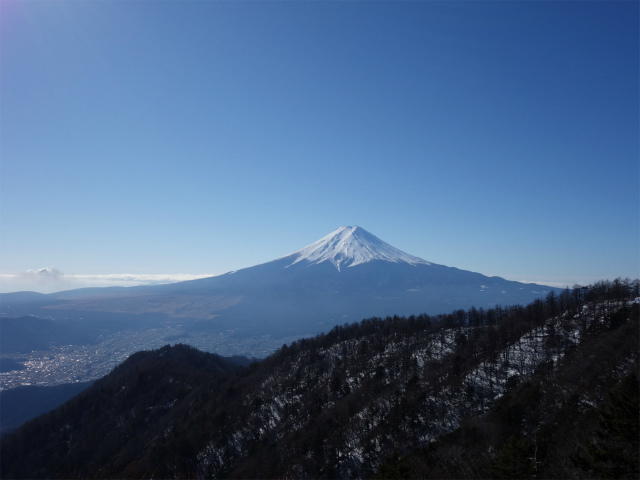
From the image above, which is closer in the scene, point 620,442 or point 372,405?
point 620,442

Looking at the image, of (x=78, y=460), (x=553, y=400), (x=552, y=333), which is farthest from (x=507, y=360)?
(x=78, y=460)

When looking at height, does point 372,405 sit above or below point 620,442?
below

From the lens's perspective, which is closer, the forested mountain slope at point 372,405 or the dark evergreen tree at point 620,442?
the dark evergreen tree at point 620,442

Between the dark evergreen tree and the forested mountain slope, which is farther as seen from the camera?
the forested mountain slope

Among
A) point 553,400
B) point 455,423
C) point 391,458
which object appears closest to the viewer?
point 391,458

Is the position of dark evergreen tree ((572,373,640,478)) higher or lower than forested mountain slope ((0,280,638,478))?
higher

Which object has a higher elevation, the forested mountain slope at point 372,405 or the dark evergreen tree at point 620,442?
the dark evergreen tree at point 620,442

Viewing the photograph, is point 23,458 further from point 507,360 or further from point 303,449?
point 507,360

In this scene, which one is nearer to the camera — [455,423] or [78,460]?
[455,423]
